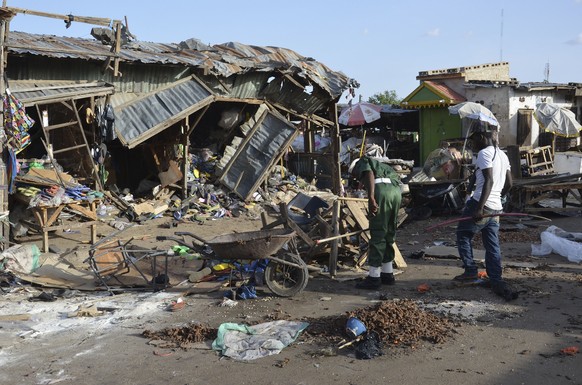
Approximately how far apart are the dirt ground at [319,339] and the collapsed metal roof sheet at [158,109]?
6.29m

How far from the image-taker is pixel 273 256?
758 cm

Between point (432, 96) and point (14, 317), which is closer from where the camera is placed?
point (14, 317)

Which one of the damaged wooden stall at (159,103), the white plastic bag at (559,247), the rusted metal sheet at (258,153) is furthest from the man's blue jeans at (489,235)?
the rusted metal sheet at (258,153)

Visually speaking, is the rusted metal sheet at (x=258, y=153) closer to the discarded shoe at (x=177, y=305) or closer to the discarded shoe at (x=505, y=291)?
the discarded shoe at (x=177, y=305)

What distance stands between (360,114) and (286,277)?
72.4ft

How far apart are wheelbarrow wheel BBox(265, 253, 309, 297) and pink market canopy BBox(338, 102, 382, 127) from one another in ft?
70.8

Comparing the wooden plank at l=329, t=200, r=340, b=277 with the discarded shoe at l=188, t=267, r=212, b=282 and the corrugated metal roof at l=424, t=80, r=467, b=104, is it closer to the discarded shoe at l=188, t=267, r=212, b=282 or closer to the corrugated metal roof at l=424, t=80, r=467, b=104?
the discarded shoe at l=188, t=267, r=212, b=282

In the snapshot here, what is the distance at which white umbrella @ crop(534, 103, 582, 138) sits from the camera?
24.8m

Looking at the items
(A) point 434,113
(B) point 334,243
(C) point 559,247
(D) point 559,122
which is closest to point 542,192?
(C) point 559,247

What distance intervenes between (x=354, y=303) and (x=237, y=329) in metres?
1.65

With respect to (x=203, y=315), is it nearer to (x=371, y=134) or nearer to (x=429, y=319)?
(x=429, y=319)

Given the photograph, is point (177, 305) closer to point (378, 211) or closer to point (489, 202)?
point (378, 211)

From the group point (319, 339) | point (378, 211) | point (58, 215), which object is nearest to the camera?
point (319, 339)

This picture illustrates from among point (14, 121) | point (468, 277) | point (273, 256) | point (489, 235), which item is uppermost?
point (14, 121)
